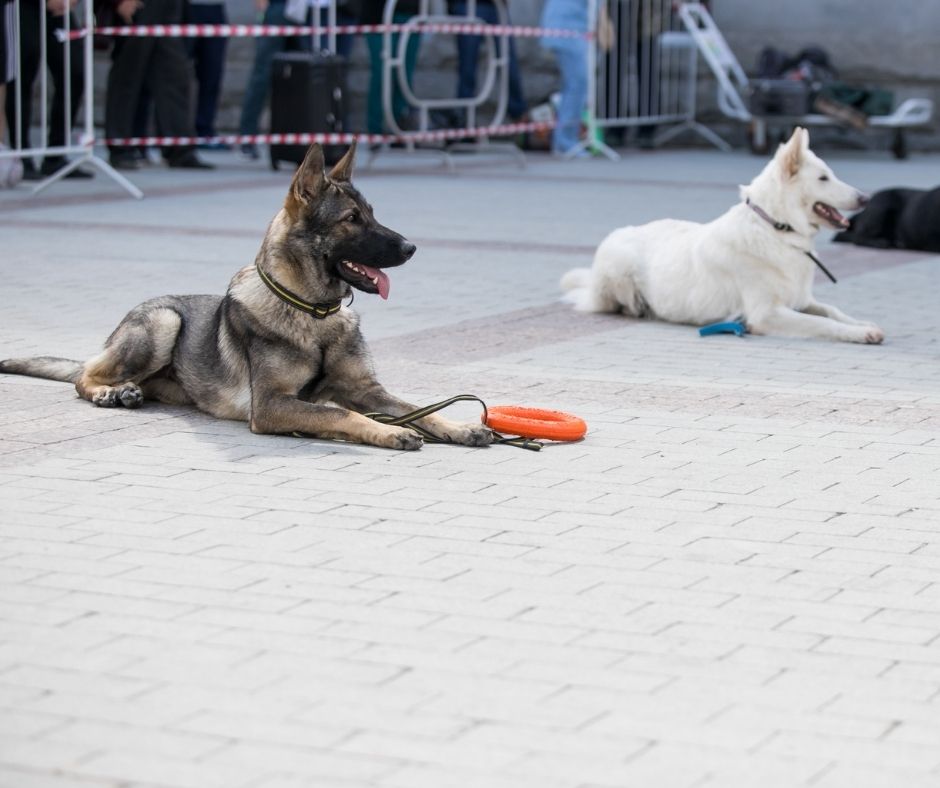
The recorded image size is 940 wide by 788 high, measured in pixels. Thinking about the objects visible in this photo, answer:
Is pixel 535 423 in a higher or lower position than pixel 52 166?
lower

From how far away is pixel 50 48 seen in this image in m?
15.2

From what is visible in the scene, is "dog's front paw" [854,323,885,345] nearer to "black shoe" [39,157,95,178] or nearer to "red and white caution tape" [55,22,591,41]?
"red and white caution tape" [55,22,591,41]

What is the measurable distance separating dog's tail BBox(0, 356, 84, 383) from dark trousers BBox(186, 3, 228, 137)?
10.8 metres

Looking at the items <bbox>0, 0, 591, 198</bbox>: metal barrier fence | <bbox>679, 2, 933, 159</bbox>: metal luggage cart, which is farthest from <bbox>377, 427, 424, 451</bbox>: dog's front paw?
<bbox>679, 2, 933, 159</bbox>: metal luggage cart

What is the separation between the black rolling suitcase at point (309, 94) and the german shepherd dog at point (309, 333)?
10.3m

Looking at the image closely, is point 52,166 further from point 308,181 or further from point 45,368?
point 308,181

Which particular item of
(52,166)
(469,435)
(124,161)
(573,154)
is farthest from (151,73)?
(469,435)

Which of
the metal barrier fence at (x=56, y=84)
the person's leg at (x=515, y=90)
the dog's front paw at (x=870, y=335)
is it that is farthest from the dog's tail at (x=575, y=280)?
the person's leg at (x=515, y=90)

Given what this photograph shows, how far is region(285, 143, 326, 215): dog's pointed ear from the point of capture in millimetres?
6039

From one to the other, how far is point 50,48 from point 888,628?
12.5 metres

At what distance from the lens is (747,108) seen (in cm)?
2058

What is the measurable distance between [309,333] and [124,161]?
38.0ft

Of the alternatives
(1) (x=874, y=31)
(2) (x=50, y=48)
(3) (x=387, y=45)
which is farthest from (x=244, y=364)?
(1) (x=874, y=31)

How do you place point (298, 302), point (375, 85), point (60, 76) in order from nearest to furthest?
1. point (298, 302)
2. point (60, 76)
3. point (375, 85)
